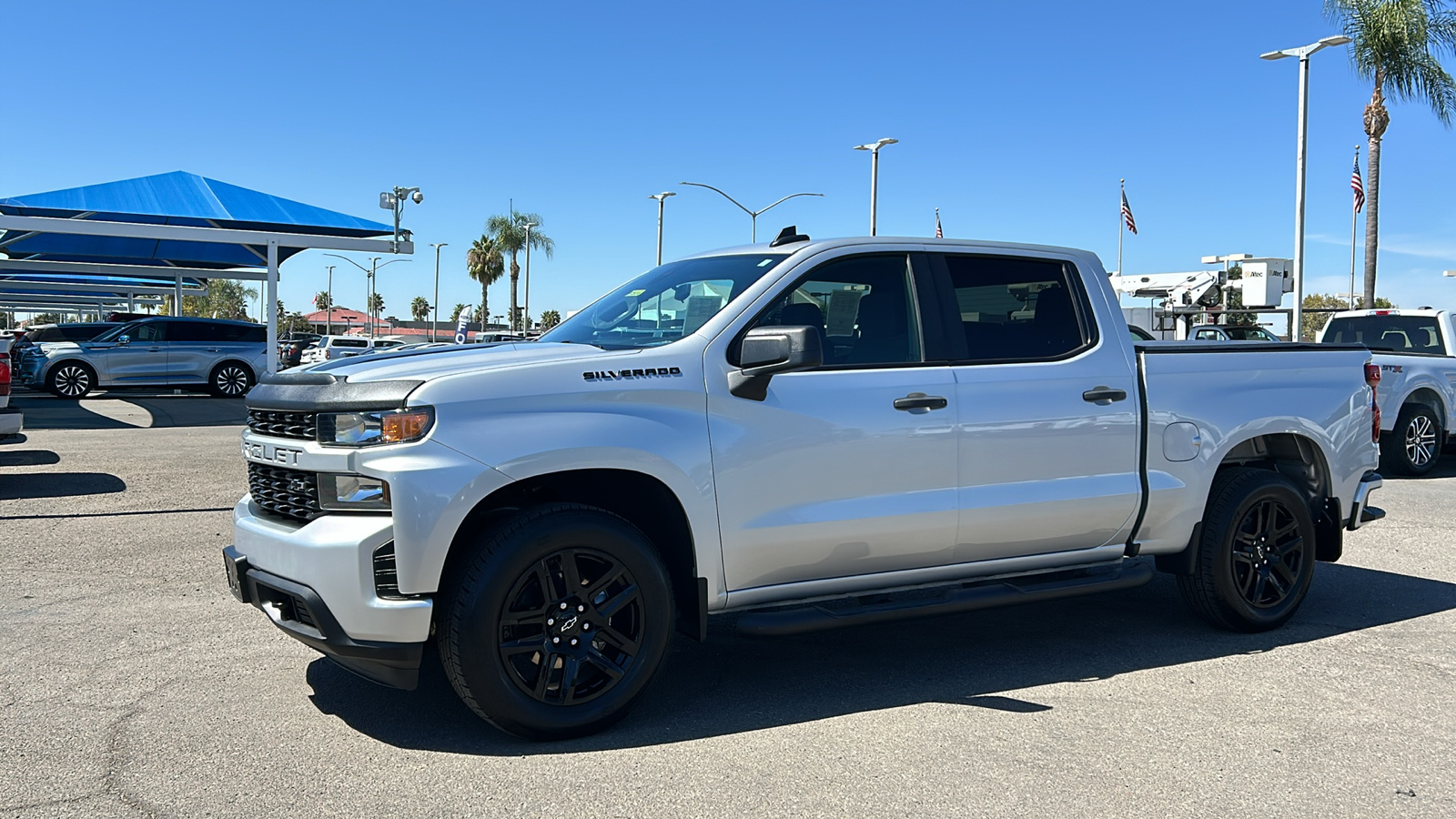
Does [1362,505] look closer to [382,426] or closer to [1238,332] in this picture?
[382,426]

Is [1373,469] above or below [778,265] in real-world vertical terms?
below

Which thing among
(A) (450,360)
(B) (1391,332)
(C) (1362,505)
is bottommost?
(C) (1362,505)

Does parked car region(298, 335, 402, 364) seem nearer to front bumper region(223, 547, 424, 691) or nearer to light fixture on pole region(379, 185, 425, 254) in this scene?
light fixture on pole region(379, 185, 425, 254)

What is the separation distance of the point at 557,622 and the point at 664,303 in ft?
5.24

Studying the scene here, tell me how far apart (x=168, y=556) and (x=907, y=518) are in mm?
5112

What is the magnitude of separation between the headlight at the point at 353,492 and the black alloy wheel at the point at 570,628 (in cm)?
55

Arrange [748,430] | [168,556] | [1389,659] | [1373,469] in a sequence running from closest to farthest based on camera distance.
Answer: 1. [748,430]
2. [1389,659]
3. [1373,469]
4. [168,556]

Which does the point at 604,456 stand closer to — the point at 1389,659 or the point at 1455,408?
the point at 1389,659

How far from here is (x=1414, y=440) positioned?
12.4 metres

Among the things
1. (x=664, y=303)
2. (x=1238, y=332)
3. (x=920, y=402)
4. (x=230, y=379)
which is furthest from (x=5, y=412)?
(x=1238, y=332)

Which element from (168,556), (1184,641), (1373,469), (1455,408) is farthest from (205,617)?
(1455,408)

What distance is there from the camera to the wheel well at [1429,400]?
40.5ft

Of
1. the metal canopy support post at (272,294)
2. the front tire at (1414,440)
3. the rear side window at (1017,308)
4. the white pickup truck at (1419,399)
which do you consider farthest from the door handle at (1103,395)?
the metal canopy support post at (272,294)

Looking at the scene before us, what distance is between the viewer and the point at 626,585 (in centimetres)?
418
